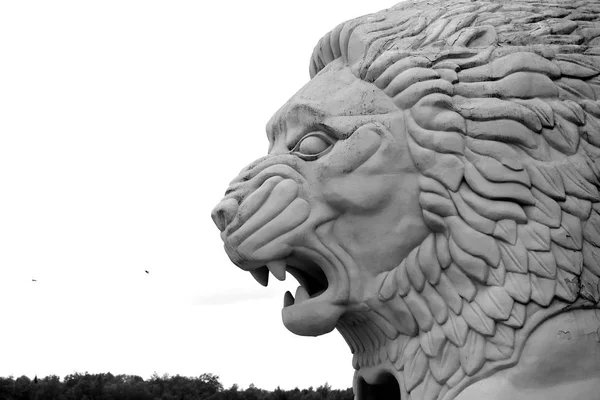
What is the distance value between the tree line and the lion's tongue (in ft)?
35.2

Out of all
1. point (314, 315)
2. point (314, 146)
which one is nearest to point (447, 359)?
point (314, 315)

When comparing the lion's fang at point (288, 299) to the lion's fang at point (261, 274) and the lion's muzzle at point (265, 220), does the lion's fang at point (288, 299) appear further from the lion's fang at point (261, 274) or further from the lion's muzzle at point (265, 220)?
the lion's muzzle at point (265, 220)

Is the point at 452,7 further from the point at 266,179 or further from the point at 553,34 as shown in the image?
the point at 266,179

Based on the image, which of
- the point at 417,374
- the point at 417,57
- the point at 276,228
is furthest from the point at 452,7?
the point at 417,374

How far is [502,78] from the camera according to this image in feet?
13.2

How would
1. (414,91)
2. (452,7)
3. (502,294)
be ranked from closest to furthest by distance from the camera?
1. (502,294)
2. (414,91)
3. (452,7)

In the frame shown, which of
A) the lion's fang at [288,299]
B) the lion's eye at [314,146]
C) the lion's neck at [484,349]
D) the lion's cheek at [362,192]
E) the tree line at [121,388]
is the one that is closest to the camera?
the lion's neck at [484,349]

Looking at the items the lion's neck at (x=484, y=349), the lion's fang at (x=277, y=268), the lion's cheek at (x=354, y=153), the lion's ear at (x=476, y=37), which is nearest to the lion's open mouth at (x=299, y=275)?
the lion's fang at (x=277, y=268)

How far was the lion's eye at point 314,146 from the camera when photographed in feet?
13.8

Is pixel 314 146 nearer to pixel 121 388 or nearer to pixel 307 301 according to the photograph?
pixel 307 301

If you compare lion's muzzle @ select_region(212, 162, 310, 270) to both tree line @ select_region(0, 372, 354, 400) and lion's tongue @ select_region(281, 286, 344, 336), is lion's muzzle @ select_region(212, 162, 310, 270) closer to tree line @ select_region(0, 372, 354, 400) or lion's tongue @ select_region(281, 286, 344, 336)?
lion's tongue @ select_region(281, 286, 344, 336)

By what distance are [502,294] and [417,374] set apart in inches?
21.1

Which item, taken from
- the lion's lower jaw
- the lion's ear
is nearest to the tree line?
the lion's lower jaw

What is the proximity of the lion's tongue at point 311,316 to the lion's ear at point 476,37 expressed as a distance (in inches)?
51.0
